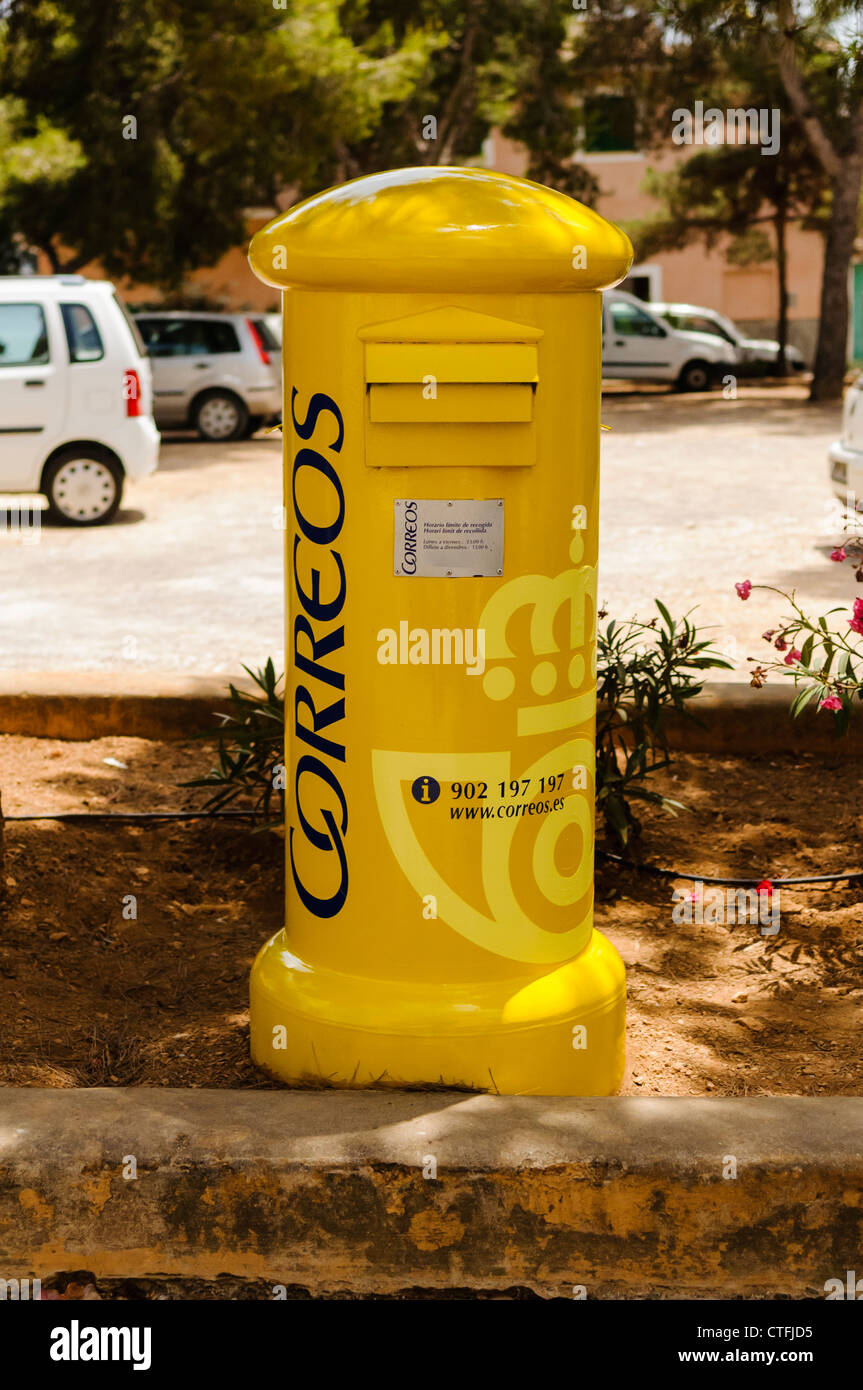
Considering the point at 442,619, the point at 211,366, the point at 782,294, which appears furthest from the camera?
the point at 782,294

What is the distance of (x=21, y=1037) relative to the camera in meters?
3.52

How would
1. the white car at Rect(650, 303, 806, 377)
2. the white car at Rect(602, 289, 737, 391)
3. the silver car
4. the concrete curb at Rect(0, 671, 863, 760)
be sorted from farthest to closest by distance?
the white car at Rect(650, 303, 806, 377) < the white car at Rect(602, 289, 737, 391) < the silver car < the concrete curb at Rect(0, 671, 863, 760)

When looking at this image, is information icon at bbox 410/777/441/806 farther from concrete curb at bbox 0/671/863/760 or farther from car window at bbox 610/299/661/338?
car window at bbox 610/299/661/338

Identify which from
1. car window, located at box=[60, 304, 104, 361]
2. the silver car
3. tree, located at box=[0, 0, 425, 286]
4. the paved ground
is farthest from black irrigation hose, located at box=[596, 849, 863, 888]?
the silver car

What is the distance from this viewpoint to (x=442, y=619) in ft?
10.1

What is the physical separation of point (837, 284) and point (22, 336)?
586 inches

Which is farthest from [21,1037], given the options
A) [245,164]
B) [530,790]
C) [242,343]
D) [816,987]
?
[245,164]

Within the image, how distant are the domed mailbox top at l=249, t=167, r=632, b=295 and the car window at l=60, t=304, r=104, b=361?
10.7 m

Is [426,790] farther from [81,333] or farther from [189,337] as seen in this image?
[189,337]

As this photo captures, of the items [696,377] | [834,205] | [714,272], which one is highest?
[834,205]

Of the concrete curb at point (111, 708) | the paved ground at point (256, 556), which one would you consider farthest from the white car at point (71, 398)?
the concrete curb at point (111, 708)

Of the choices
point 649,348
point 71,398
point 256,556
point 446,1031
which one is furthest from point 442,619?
point 649,348

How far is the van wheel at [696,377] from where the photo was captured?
29.0 meters

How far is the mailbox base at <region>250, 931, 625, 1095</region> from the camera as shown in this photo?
3139 mm
